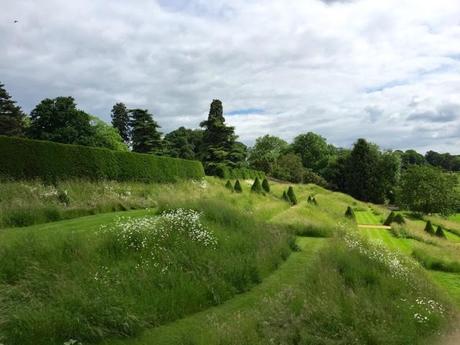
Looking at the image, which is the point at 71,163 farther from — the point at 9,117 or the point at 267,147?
the point at 267,147

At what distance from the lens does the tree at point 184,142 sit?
80.9 m

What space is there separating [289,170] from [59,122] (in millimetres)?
44562

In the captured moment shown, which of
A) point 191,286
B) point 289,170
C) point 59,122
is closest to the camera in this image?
point 191,286

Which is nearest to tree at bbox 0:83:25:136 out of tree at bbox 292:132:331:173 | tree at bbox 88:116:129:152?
tree at bbox 88:116:129:152

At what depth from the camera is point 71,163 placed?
18.4 m

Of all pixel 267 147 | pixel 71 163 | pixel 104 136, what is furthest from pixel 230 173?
pixel 267 147

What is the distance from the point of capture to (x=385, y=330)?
895cm

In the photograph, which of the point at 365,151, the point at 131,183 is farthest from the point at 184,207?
the point at 365,151

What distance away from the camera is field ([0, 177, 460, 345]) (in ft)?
23.7

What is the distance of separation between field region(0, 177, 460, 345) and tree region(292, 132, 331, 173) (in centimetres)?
9673

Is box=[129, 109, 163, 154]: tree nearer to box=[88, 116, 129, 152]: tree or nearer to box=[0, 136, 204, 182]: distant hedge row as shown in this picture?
box=[88, 116, 129, 152]: tree

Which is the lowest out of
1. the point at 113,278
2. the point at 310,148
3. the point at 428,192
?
the point at 428,192

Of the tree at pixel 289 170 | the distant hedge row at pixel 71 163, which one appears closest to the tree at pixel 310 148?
the tree at pixel 289 170

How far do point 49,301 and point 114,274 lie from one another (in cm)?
139
